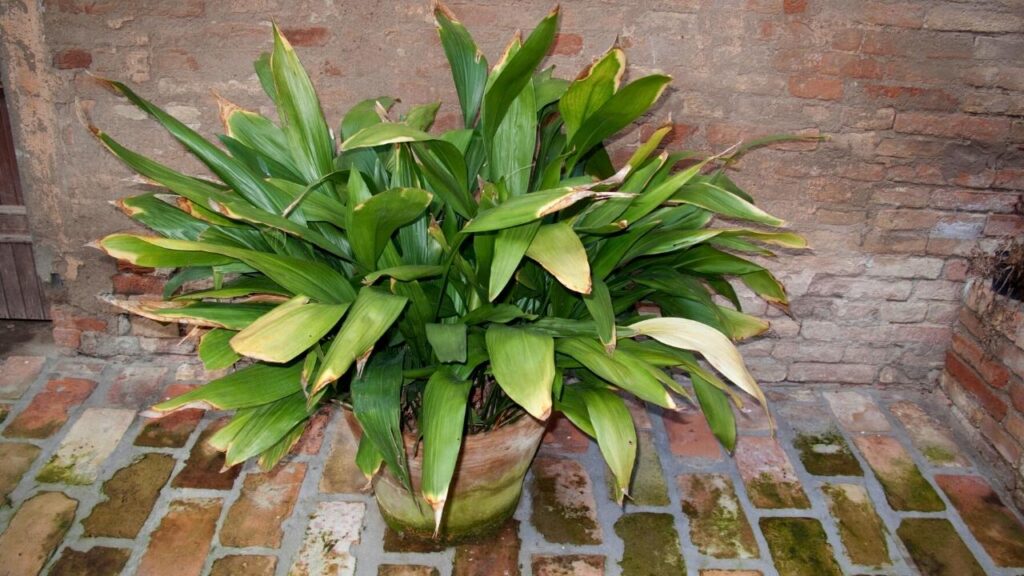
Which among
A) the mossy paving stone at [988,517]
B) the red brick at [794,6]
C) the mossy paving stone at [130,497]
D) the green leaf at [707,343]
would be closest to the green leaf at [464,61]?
the green leaf at [707,343]

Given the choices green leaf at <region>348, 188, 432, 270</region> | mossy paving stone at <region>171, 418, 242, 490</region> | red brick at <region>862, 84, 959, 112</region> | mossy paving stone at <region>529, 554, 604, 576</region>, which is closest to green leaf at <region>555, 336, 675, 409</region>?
green leaf at <region>348, 188, 432, 270</region>

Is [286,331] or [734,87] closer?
[286,331]

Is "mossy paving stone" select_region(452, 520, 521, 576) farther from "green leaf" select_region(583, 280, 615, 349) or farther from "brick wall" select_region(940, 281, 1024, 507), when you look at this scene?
"brick wall" select_region(940, 281, 1024, 507)

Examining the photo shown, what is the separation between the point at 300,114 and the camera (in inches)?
60.8

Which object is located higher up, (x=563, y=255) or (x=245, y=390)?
(x=563, y=255)

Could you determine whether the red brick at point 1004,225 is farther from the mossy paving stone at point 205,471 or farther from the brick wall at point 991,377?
the mossy paving stone at point 205,471

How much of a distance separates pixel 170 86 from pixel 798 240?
6.01ft

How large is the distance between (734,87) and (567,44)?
52 centimetres

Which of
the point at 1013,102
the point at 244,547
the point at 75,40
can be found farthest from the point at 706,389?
the point at 75,40

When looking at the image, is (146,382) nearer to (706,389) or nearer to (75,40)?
(75,40)

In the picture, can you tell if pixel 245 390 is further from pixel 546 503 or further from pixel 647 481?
pixel 647 481

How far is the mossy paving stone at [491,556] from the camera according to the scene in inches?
70.9

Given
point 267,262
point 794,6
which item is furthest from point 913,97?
point 267,262

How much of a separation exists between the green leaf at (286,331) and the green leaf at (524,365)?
0.99ft
